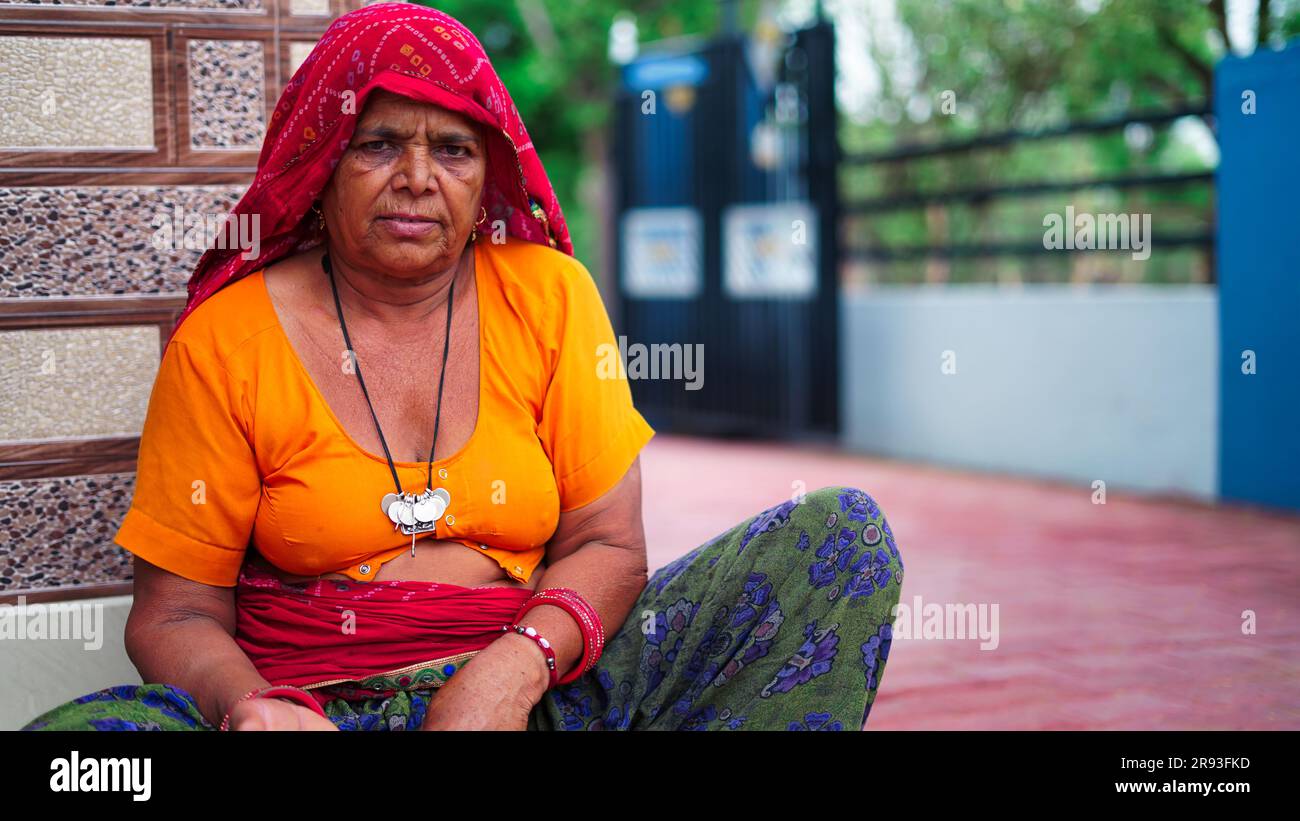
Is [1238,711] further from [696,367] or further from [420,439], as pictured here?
[696,367]

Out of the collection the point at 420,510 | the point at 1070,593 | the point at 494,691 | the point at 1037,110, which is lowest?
the point at 1070,593

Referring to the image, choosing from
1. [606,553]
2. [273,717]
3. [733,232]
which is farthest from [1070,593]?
[733,232]

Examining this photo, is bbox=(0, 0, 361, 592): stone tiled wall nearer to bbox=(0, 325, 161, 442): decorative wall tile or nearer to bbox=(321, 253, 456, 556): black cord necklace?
bbox=(0, 325, 161, 442): decorative wall tile

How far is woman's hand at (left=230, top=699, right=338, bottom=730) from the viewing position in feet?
6.16

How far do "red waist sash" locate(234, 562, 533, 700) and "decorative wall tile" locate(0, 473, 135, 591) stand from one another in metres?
0.67

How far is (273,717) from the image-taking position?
6.20ft

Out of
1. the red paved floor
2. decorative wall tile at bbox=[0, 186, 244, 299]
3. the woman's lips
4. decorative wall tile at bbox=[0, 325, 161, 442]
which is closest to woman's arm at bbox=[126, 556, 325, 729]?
the woman's lips

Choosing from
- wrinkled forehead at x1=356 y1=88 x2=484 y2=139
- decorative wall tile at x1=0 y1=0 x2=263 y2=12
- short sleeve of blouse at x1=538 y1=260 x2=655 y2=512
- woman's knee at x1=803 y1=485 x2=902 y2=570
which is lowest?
woman's knee at x1=803 y1=485 x2=902 y2=570

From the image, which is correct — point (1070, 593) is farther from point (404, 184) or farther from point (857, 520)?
point (404, 184)

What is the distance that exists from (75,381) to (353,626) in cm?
96

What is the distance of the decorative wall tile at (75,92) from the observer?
8.82ft

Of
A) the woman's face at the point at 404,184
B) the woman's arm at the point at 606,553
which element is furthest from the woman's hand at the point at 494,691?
the woman's face at the point at 404,184

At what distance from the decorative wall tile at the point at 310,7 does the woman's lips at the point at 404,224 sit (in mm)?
869
